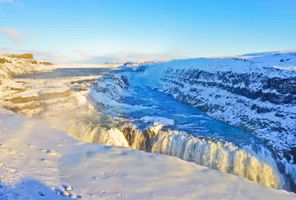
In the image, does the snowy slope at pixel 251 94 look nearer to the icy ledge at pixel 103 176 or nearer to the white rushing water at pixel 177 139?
the white rushing water at pixel 177 139

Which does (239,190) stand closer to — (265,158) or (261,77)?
(265,158)

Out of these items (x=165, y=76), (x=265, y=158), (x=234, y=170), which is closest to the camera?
(x=234, y=170)

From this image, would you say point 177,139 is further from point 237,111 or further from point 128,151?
point 237,111

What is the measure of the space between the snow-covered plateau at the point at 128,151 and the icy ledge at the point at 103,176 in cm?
3

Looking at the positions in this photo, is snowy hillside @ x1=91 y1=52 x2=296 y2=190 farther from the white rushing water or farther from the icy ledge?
the icy ledge

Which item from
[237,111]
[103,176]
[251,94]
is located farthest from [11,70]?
[103,176]

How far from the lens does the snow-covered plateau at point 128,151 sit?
10.3 m

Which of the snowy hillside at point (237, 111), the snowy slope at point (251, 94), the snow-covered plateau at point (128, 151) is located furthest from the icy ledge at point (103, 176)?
the snowy slope at point (251, 94)

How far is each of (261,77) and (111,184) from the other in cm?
3289

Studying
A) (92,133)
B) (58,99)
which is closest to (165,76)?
(58,99)

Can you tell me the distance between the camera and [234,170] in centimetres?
2141

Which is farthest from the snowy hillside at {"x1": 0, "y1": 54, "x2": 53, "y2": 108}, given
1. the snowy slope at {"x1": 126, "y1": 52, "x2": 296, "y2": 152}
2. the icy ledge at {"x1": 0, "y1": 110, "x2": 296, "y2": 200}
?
the snowy slope at {"x1": 126, "y1": 52, "x2": 296, "y2": 152}

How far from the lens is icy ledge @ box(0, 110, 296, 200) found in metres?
9.73

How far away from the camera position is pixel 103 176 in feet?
36.3
